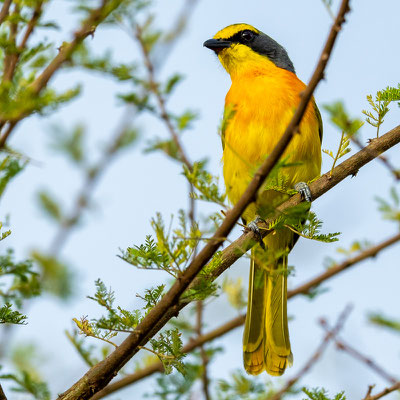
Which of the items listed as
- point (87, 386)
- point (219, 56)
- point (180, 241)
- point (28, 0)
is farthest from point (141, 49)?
point (219, 56)

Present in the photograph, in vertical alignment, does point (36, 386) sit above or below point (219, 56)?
below

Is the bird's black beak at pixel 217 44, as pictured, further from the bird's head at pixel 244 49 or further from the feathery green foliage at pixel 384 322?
the feathery green foliage at pixel 384 322

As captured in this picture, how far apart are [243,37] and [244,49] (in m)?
0.21

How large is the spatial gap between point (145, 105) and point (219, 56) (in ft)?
9.82

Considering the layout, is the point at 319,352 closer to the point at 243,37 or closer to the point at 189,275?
the point at 189,275

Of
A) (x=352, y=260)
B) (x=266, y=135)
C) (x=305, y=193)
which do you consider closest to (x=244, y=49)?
(x=266, y=135)

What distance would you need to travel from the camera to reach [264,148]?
4648 millimetres

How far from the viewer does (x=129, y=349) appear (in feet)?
7.06

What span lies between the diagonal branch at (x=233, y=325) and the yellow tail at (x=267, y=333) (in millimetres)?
1008

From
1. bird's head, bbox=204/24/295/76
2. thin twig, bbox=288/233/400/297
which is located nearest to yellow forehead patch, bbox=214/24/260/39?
bird's head, bbox=204/24/295/76

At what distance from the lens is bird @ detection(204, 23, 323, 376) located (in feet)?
13.9

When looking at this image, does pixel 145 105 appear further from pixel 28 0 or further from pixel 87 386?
pixel 87 386

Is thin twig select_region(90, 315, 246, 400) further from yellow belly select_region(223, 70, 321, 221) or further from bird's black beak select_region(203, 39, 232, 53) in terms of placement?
bird's black beak select_region(203, 39, 232, 53)

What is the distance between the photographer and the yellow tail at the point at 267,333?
163 inches
